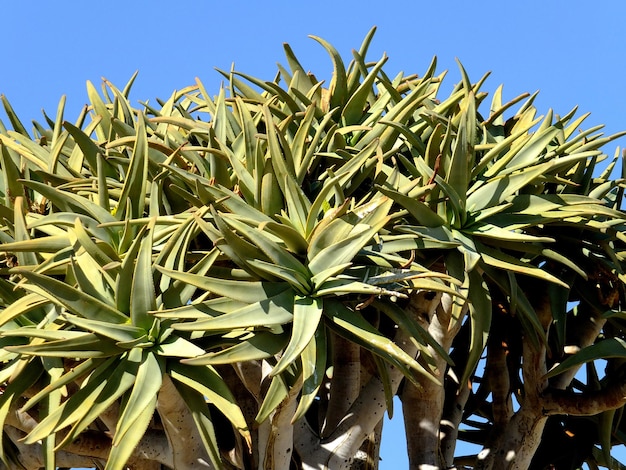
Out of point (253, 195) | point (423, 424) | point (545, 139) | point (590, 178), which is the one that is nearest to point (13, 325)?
point (253, 195)

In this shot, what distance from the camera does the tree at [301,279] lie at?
319cm

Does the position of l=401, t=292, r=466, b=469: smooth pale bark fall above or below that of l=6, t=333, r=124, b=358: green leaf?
above

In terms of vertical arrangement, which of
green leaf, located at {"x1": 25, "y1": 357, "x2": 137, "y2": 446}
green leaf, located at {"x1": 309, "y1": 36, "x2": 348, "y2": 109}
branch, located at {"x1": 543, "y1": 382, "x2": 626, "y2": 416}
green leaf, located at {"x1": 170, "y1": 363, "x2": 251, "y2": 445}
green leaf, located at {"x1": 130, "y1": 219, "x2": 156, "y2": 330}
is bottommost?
green leaf, located at {"x1": 25, "y1": 357, "x2": 137, "y2": 446}

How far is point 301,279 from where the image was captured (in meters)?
3.22

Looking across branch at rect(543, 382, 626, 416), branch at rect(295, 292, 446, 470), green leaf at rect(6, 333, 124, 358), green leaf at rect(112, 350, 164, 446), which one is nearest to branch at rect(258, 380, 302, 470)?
branch at rect(295, 292, 446, 470)

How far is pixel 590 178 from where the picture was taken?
439 centimetres

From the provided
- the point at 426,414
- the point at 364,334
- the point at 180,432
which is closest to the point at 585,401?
the point at 426,414

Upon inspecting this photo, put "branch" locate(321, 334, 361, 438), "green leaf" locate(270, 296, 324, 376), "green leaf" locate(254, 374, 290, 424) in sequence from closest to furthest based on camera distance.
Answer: "green leaf" locate(270, 296, 324, 376)
"green leaf" locate(254, 374, 290, 424)
"branch" locate(321, 334, 361, 438)

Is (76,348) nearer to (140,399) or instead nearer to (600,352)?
(140,399)

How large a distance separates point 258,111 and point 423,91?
717 millimetres

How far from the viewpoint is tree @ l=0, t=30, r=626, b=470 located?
3193mm

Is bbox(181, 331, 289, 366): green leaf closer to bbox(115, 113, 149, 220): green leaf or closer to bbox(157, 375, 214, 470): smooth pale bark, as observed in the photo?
bbox(157, 375, 214, 470): smooth pale bark

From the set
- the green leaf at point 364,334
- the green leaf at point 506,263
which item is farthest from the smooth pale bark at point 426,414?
the green leaf at point 364,334

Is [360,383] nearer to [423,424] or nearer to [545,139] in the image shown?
[423,424]
